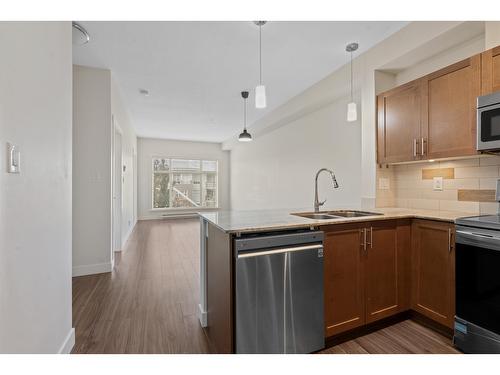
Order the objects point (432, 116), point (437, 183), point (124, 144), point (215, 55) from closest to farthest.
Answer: point (432, 116) < point (437, 183) < point (215, 55) < point (124, 144)

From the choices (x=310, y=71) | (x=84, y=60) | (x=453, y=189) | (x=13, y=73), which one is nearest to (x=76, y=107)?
(x=84, y=60)

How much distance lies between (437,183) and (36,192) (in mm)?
3268

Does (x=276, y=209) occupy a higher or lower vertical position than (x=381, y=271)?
higher

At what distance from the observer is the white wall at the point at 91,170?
317 cm

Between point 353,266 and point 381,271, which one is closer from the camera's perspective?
point 353,266

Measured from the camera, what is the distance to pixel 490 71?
5.99 feet

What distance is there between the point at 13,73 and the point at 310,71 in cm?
317

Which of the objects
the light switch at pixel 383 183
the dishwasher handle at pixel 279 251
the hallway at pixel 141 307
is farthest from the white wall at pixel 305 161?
the hallway at pixel 141 307

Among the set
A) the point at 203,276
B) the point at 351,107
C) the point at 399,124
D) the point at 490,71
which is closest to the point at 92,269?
the point at 203,276

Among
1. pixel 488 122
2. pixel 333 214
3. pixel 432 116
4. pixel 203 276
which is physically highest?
pixel 432 116

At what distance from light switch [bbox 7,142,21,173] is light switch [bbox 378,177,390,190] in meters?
3.09

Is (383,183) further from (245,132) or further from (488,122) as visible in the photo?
(245,132)

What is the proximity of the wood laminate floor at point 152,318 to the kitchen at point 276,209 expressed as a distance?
2 cm

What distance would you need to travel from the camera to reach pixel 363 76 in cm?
293
